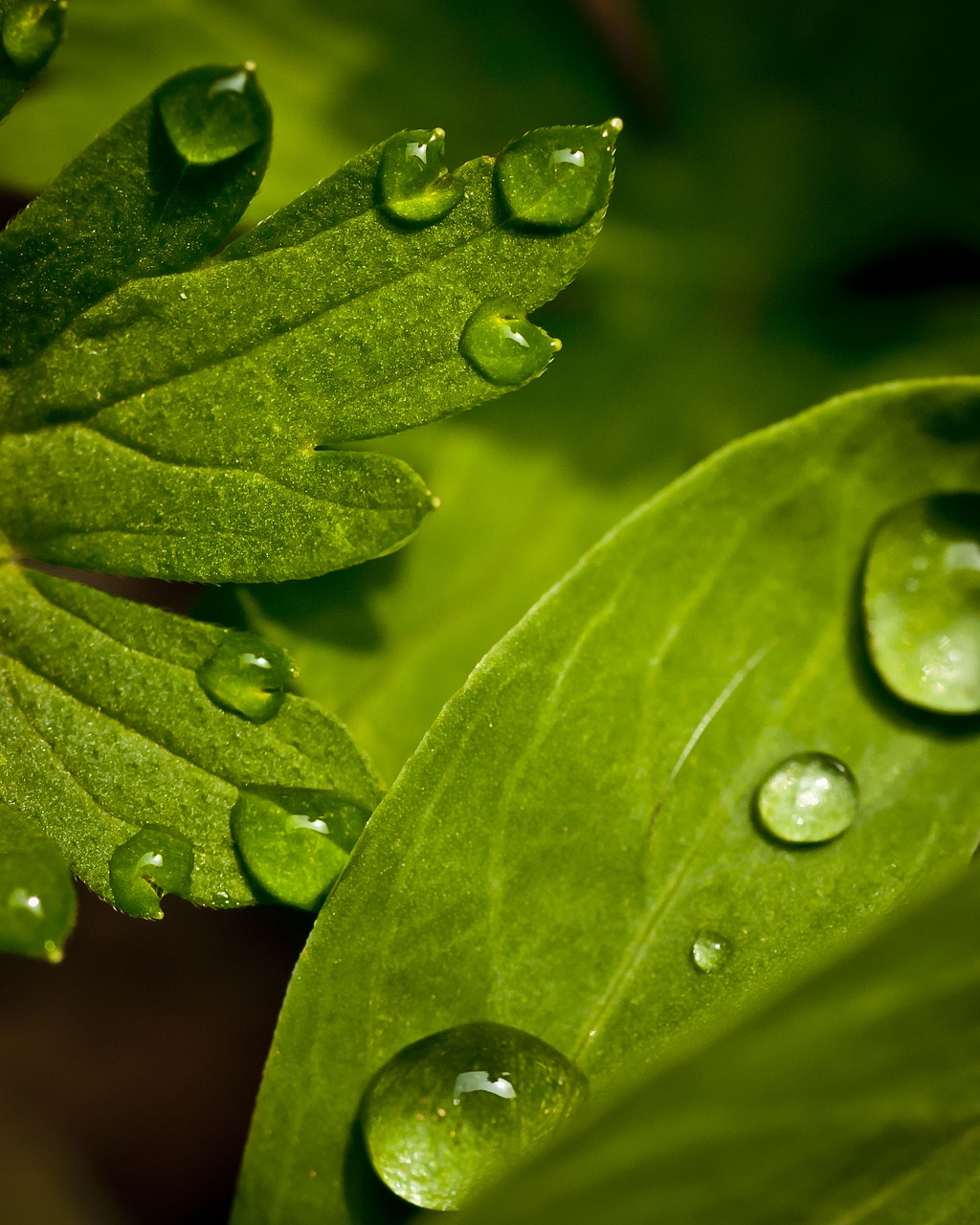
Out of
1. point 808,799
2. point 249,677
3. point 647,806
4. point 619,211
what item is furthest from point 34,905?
point 619,211

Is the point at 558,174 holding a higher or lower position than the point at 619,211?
lower

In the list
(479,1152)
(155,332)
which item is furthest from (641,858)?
(155,332)

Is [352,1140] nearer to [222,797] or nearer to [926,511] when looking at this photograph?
[222,797]

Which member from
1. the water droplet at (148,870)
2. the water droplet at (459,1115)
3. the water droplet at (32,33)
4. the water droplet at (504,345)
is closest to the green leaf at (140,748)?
the water droplet at (148,870)

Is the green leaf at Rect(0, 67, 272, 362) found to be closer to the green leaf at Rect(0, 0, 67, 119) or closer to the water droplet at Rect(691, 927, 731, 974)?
the green leaf at Rect(0, 0, 67, 119)

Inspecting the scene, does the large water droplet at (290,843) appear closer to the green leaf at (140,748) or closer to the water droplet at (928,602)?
the green leaf at (140,748)

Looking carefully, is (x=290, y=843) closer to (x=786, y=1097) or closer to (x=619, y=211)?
(x=786, y=1097)

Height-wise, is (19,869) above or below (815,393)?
below
